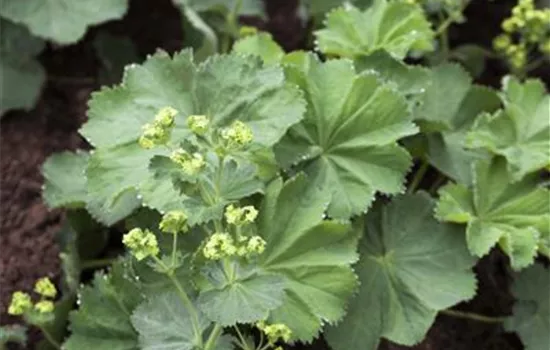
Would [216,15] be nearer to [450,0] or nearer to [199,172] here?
[450,0]

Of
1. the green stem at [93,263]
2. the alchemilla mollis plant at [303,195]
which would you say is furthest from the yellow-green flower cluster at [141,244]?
the green stem at [93,263]

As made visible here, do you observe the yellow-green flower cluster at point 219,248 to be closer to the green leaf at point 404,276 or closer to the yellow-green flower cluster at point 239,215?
the yellow-green flower cluster at point 239,215

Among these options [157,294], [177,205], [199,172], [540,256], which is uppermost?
[199,172]

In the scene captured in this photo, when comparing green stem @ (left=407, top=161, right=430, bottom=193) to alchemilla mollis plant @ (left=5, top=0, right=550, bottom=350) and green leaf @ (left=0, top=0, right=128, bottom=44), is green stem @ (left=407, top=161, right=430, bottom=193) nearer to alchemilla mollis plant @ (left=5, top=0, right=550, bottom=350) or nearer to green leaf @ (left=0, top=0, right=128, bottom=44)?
alchemilla mollis plant @ (left=5, top=0, right=550, bottom=350)

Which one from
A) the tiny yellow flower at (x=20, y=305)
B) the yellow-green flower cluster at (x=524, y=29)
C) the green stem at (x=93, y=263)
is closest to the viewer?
the tiny yellow flower at (x=20, y=305)

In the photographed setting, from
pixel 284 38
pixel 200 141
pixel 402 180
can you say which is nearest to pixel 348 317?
pixel 402 180

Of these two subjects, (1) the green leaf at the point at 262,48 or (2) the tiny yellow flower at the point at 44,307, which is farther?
(1) the green leaf at the point at 262,48

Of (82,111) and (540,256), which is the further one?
(82,111)
